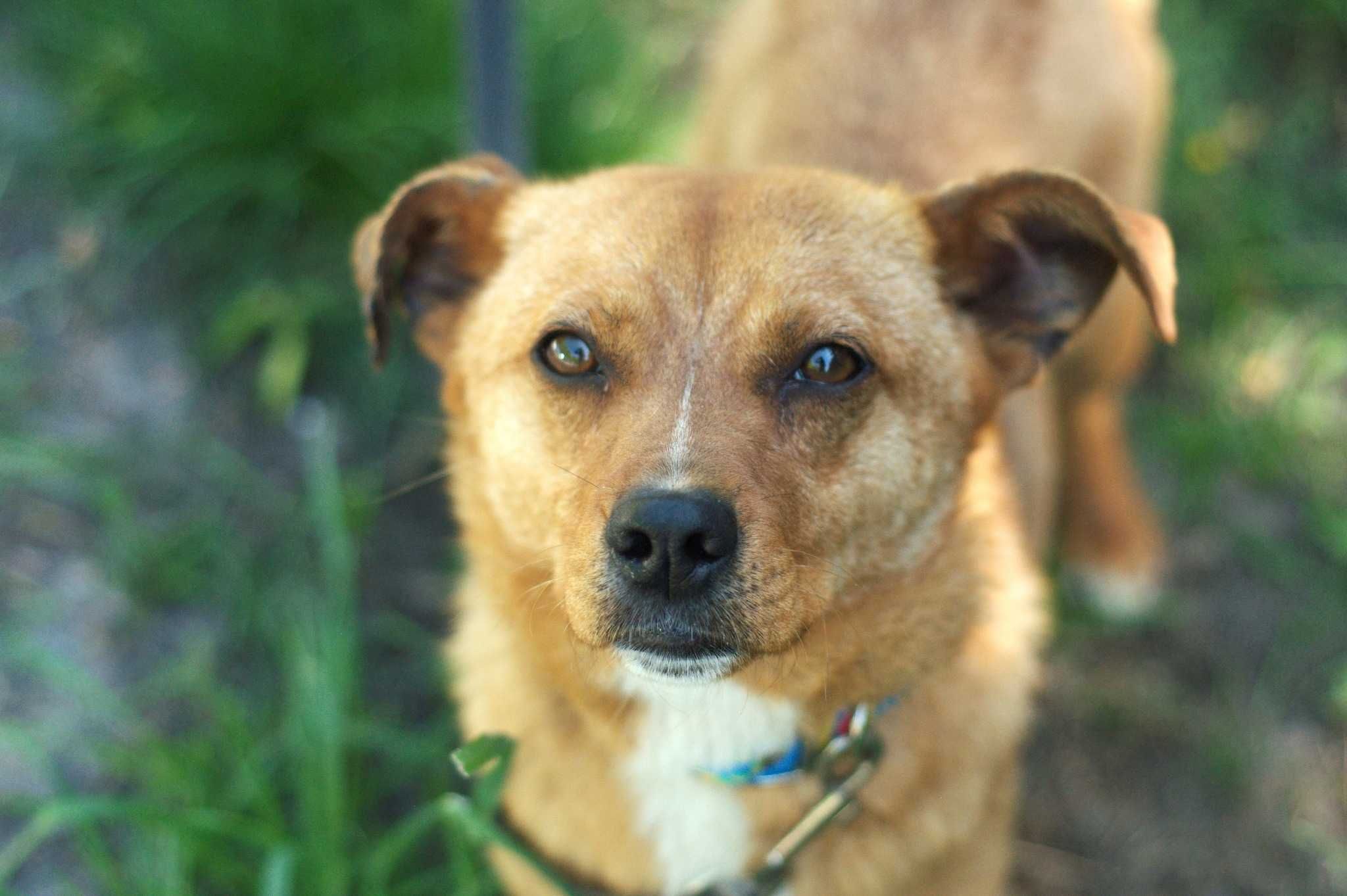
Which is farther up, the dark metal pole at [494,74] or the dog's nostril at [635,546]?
the dark metal pole at [494,74]

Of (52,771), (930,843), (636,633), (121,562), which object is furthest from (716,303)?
(121,562)

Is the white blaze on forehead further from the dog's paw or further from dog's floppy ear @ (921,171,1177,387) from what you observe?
the dog's paw

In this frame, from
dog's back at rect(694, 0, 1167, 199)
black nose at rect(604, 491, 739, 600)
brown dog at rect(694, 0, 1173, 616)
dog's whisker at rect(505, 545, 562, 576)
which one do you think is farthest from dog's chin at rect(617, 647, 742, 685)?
dog's back at rect(694, 0, 1167, 199)

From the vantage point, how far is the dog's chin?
7.18ft

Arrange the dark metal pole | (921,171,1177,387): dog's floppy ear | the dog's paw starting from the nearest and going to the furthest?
(921,171,1177,387): dog's floppy ear < the dark metal pole < the dog's paw

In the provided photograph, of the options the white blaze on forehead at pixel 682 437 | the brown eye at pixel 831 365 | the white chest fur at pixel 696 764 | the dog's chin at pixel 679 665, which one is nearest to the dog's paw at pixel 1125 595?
the white chest fur at pixel 696 764

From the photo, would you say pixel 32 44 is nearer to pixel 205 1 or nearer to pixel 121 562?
pixel 205 1

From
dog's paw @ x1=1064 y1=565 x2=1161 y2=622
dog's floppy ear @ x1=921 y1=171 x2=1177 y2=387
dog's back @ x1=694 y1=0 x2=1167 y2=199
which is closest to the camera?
dog's floppy ear @ x1=921 y1=171 x2=1177 y2=387

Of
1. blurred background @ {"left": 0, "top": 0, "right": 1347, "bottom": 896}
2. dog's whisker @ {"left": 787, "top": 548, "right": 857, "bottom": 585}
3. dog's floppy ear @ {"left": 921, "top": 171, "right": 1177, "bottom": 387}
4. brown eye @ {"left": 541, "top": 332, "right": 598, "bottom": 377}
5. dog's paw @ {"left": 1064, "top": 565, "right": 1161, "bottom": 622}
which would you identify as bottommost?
dog's paw @ {"left": 1064, "top": 565, "right": 1161, "bottom": 622}

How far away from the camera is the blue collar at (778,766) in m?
2.50

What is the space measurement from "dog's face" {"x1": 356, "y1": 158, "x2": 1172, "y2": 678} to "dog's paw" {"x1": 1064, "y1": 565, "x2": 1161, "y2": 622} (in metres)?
2.07

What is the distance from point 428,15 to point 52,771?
3037 mm

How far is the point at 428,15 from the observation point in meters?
4.58

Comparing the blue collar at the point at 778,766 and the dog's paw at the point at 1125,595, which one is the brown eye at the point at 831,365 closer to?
the blue collar at the point at 778,766
